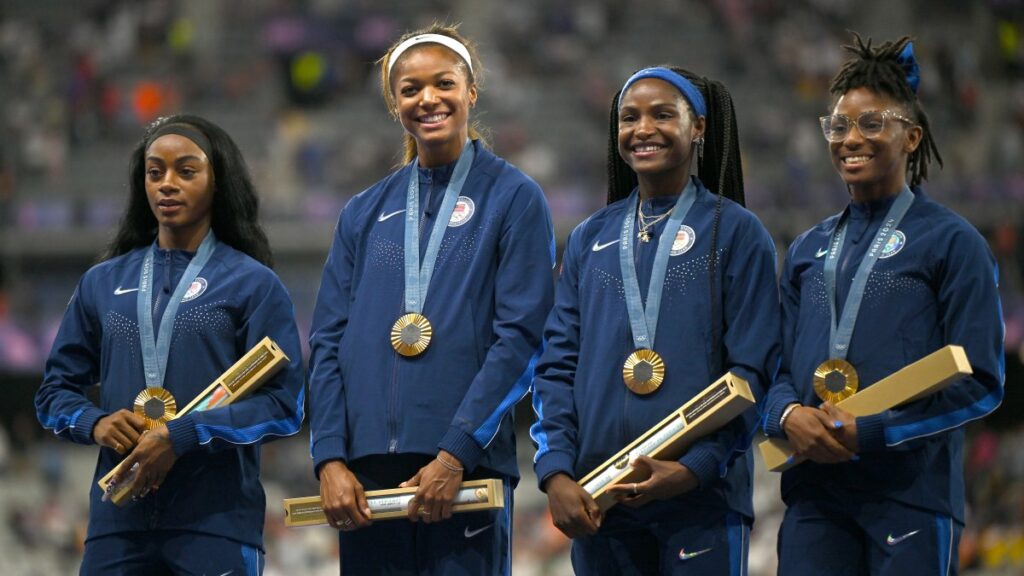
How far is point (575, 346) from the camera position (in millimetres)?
4176

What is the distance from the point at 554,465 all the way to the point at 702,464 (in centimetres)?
42

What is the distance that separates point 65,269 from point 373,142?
4.13 m

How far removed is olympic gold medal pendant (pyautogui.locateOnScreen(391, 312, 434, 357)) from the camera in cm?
412

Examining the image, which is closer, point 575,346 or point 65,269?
point 575,346

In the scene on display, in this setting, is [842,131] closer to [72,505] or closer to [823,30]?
[72,505]

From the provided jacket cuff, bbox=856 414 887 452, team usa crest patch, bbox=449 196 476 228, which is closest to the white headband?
team usa crest patch, bbox=449 196 476 228

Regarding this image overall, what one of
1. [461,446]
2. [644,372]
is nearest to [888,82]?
[644,372]

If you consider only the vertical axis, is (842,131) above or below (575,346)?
above

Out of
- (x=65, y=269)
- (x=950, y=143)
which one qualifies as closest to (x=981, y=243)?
(x=950, y=143)

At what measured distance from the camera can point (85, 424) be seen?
4395mm

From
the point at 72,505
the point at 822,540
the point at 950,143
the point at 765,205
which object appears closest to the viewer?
the point at 822,540

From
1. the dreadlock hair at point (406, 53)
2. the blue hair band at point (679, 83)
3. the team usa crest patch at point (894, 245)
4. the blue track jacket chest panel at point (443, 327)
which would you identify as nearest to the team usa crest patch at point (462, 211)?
the blue track jacket chest panel at point (443, 327)

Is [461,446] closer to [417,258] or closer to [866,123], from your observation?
[417,258]

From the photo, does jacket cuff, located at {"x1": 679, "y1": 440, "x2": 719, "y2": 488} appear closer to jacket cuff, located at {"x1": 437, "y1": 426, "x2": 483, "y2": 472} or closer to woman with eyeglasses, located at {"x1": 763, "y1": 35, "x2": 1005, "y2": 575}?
woman with eyeglasses, located at {"x1": 763, "y1": 35, "x2": 1005, "y2": 575}
